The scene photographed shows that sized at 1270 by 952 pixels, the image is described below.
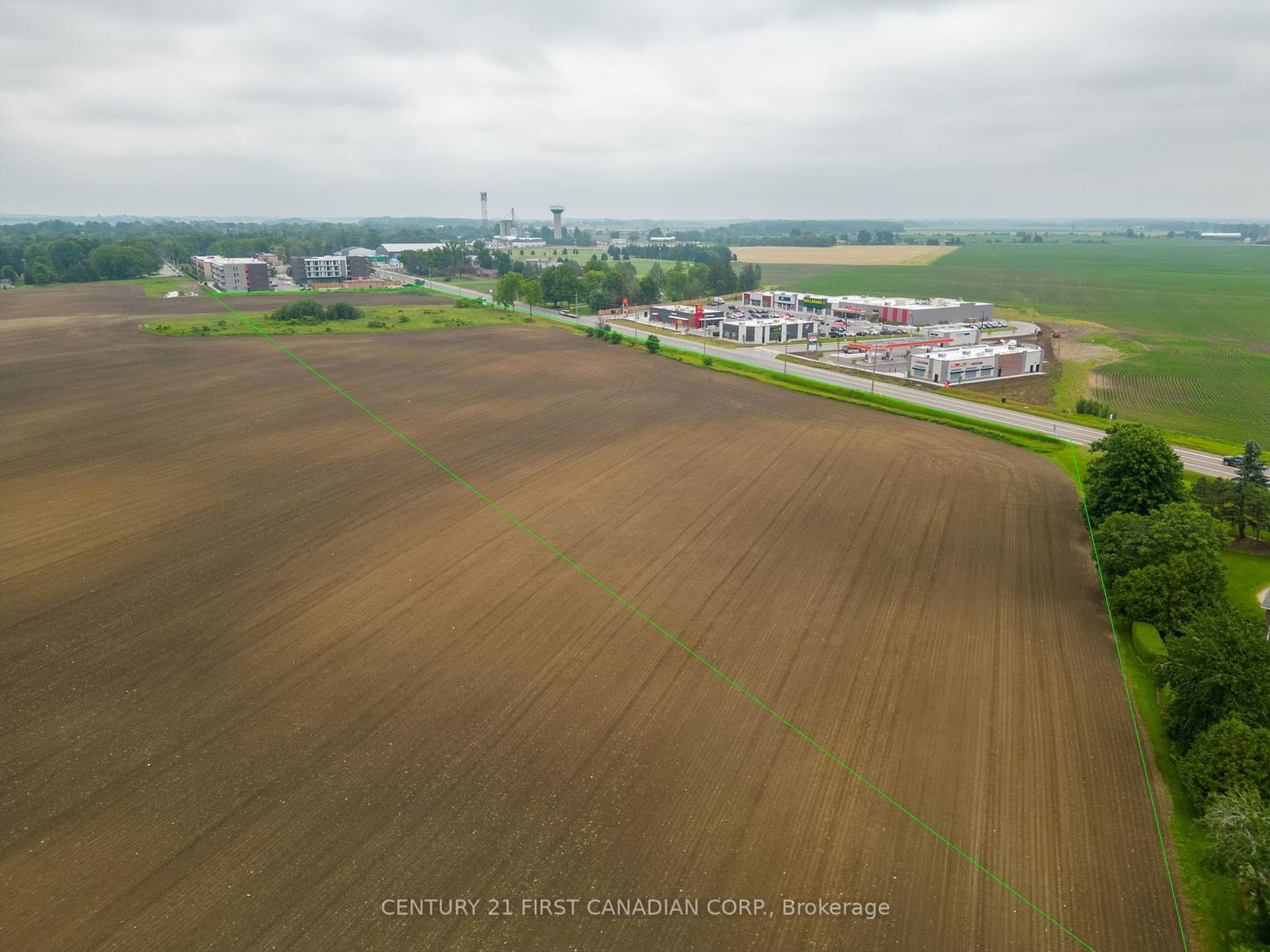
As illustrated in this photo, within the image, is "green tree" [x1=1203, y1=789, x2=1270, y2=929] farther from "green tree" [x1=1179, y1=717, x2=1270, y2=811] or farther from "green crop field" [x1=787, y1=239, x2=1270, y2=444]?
"green crop field" [x1=787, y1=239, x2=1270, y2=444]

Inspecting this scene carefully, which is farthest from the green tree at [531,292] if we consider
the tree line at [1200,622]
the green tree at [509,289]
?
the tree line at [1200,622]

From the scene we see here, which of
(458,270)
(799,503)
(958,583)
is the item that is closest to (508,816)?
(958,583)

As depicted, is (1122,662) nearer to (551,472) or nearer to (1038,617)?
(1038,617)

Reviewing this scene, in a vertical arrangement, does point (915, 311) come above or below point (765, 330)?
above

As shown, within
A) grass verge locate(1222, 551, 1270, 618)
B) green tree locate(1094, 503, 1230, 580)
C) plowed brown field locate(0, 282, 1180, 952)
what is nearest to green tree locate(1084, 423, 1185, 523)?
plowed brown field locate(0, 282, 1180, 952)

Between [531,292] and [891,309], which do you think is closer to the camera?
[891,309]

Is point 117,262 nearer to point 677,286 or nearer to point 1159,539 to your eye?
point 677,286

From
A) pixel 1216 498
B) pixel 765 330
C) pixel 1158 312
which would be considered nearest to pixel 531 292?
Result: pixel 765 330
